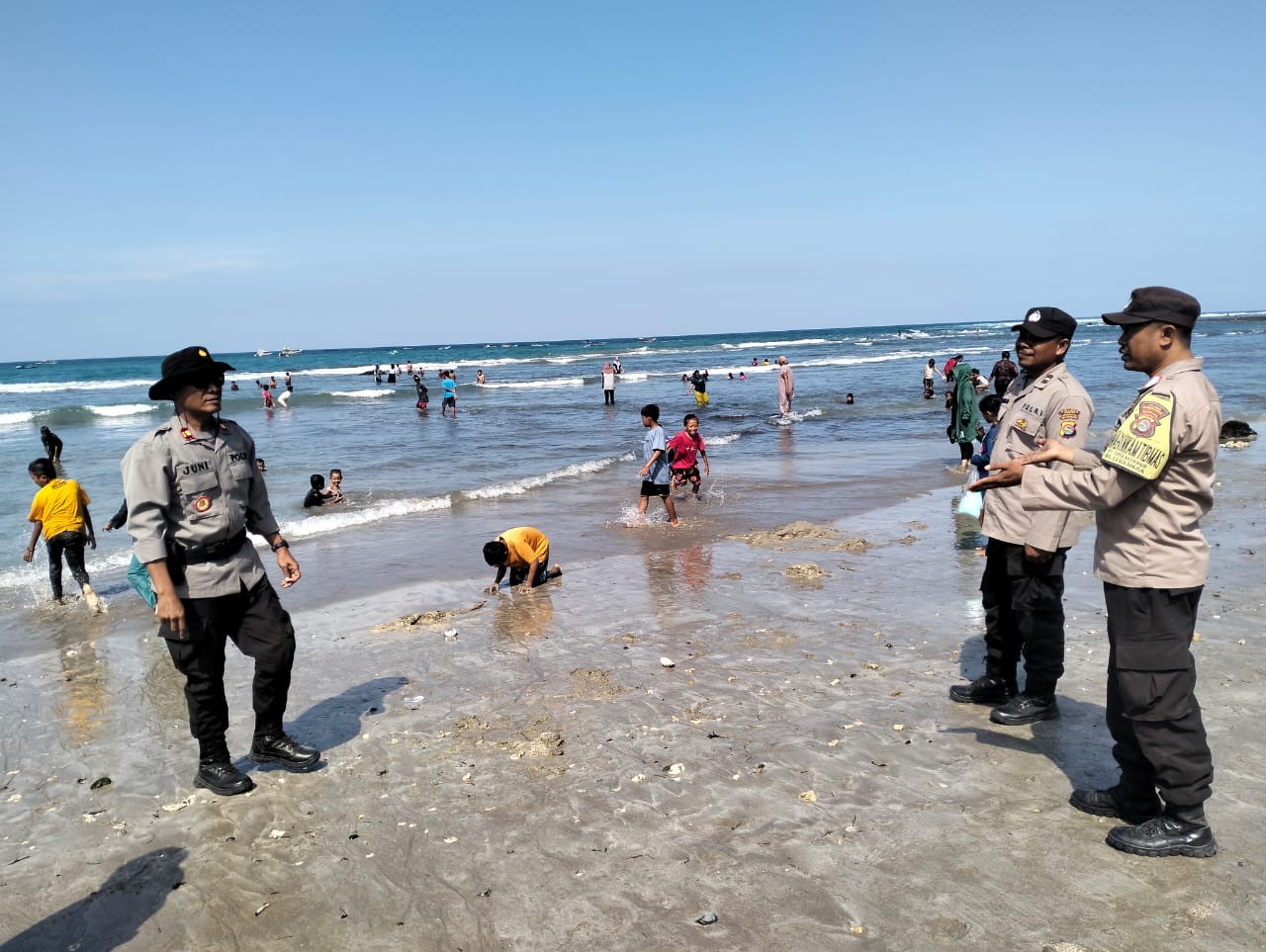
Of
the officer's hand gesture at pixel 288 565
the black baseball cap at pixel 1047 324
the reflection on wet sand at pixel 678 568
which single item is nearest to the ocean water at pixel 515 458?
the reflection on wet sand at pixel 678 568

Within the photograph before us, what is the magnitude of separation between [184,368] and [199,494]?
600mm

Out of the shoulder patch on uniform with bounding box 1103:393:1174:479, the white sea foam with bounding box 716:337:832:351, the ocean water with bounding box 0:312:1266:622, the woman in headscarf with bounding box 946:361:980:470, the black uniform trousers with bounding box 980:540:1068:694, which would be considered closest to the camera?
the shoulder patch on uniform with bounding box 1103:393:1174:479

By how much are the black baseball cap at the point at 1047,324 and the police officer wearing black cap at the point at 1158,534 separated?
1063mm

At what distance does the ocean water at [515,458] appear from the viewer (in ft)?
36.9

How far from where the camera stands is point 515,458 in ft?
66.3

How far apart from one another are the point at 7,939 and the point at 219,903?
756 mm

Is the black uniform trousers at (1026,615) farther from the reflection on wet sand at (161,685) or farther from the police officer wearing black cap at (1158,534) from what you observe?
the reflection on wet sand at (161,685)

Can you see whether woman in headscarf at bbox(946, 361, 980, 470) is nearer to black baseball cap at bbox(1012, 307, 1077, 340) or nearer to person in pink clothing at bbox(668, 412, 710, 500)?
person in pink clothing at bbox(668, 412, 710, 500)

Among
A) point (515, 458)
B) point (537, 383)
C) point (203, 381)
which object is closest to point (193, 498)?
point (203, 381)

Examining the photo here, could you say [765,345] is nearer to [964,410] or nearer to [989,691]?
[964,410]

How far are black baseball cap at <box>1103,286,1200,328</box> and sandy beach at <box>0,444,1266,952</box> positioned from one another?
2.07m

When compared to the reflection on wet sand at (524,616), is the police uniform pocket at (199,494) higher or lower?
higher

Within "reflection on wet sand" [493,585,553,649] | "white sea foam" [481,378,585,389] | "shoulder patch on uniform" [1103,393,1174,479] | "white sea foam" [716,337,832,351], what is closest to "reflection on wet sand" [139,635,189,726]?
"reflection on wet sand" [493,585,553,649]

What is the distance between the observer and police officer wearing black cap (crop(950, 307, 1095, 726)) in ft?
14.2
